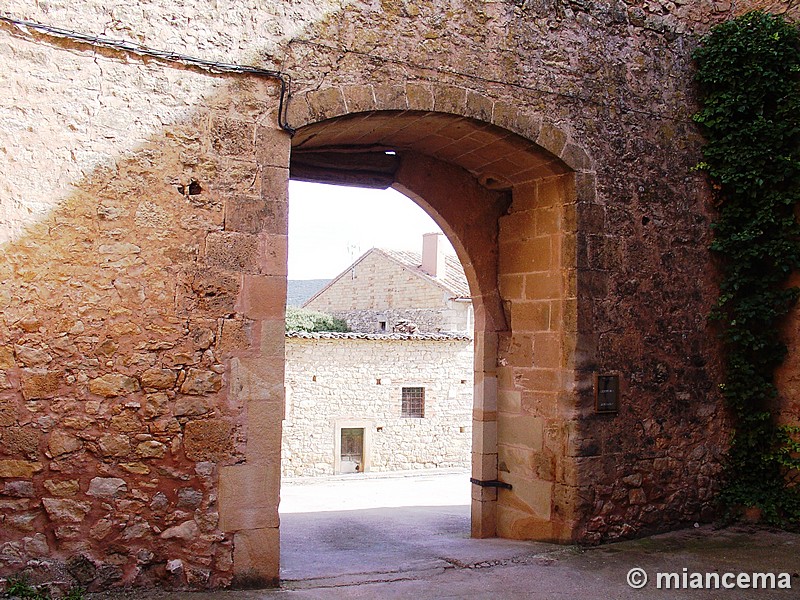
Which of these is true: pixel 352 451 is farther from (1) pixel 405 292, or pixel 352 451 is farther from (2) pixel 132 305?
(2) pixel 132 305

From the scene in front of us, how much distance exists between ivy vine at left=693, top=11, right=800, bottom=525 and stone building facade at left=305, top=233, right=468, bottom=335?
488 inches

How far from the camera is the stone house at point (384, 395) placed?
15.8m

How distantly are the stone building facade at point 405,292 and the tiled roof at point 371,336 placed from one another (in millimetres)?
1337

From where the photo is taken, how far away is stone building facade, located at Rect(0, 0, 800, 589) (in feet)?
13.4

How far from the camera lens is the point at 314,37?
4715 millimetres

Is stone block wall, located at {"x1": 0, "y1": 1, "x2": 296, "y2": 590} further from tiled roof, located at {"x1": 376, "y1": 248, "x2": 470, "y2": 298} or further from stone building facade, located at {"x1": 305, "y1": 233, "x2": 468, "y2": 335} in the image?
stone building facade, located at {"x1": 305, "y1": 233, "x2": 468, "y2": 335}

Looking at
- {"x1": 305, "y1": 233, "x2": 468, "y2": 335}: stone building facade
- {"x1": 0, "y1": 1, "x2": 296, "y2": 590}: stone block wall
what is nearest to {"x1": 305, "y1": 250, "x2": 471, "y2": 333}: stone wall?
{"x1": 305, "y1": 233, "x2": 468, "y2": 335}: stone building facade

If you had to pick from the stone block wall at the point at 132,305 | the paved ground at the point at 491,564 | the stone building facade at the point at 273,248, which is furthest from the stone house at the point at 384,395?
the stone block wall at the point at 132,305

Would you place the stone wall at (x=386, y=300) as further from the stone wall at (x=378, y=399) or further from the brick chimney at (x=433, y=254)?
the stone wall at (x=378, y=399)

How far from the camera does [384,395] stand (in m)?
16.6

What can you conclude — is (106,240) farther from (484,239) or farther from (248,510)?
(484,239)

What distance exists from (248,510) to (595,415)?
2515 millimetres

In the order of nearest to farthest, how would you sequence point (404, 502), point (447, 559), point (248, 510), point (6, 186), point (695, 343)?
point (6, 186) → point (248, 510) → point (447, 559) → point (695, 343) → point (404, 502)

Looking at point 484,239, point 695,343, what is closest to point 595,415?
point 695,343
